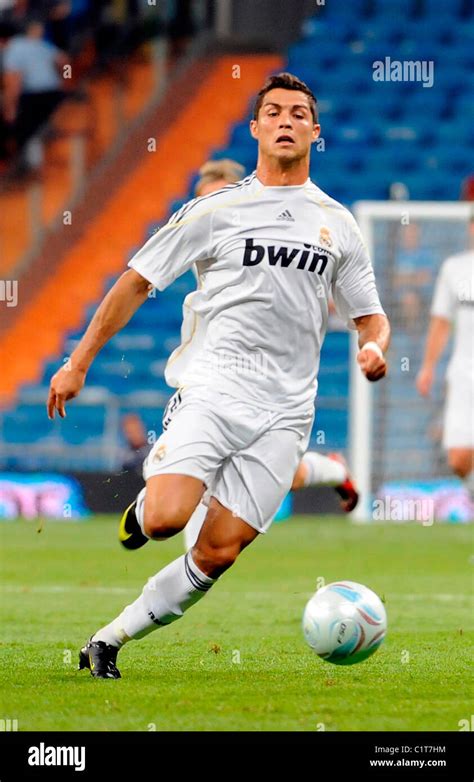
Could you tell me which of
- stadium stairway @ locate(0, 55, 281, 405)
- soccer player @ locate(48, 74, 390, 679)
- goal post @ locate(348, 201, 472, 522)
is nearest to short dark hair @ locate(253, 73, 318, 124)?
soccer player @ locate(48, 74, 390, 679)

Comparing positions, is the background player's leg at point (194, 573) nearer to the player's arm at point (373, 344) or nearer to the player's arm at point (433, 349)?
the player's arm at point (373, 344)

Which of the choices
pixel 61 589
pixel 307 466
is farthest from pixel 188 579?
pixel 61 589

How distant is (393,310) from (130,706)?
1169cm

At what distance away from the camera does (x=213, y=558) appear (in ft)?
20.2

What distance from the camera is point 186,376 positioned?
650 cm

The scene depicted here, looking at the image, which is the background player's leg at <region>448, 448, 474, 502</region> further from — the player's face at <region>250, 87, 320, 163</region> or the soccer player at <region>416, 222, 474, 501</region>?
the player's face at <region>250, 87, 320, 163</region>

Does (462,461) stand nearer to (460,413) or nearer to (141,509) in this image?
A: (460,413)

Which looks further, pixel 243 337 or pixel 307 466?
pixel 307 466

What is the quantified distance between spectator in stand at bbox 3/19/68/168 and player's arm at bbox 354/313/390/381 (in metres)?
14.6

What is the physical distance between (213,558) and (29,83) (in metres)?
15.4

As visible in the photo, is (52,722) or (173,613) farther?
(173,613)

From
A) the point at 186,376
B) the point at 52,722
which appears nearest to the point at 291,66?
the point at 186,376

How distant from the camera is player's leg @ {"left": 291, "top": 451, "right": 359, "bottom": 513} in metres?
9.41
